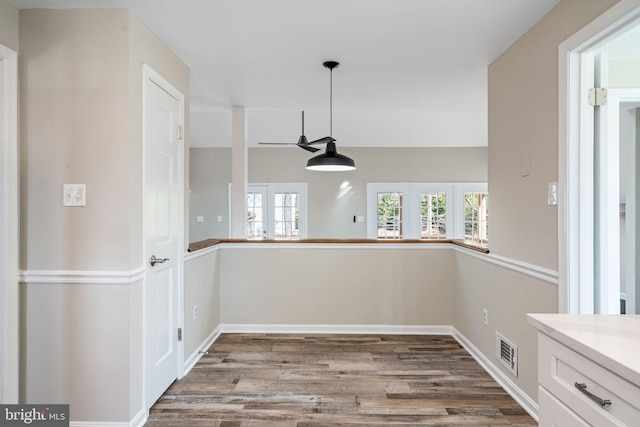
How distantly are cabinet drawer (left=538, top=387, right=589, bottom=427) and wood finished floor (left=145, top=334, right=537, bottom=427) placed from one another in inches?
39.6

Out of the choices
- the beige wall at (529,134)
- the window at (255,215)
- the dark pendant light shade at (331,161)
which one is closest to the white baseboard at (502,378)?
the beige wall at (529,134)

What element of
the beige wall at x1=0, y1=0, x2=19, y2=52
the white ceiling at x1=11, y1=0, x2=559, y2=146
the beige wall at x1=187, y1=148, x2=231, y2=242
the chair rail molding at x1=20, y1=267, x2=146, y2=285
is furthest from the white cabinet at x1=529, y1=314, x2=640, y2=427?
the beige wall at x1=187, y1=148, x2=231, y2=242

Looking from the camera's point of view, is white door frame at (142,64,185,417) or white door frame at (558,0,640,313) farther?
white door frame at (142,64,185,417)

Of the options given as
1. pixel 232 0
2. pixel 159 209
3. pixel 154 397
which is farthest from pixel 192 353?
pixel 232 0

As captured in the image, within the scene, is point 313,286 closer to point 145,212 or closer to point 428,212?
point 145,212

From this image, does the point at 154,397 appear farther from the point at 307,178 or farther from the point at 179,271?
the point at 307,178

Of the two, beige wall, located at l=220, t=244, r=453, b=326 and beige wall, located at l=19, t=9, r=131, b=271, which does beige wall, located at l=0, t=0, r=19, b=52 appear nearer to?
beige wall, located at l=19, t=9, r=131, b=271

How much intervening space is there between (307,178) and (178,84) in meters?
4.21

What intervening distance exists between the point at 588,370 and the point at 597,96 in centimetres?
146

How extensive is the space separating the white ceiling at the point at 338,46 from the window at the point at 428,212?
109 inches

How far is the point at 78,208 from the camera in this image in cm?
193

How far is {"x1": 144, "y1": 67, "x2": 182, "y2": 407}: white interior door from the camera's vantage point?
217 centimetres

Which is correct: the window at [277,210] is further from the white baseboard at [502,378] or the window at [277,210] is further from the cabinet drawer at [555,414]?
the cabinet drawer at [555,414]

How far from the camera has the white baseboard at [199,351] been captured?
2.71 metres
